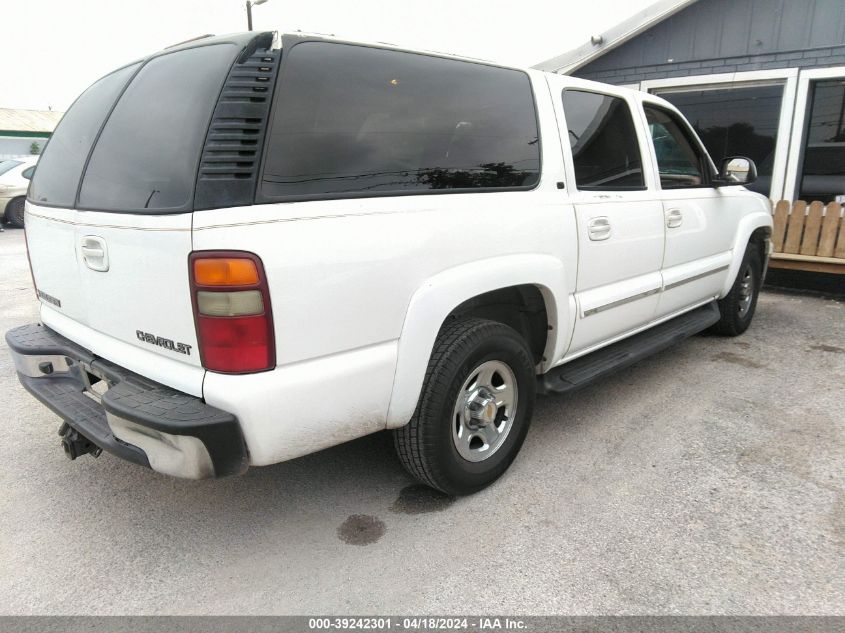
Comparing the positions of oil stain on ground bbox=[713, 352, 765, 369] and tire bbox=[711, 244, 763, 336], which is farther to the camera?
tire bbox=[711, 244, 763, 336]

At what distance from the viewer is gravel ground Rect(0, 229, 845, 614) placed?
7.29 ft

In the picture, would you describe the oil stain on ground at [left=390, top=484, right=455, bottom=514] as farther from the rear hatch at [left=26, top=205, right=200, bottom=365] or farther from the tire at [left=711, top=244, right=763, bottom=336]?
the tire at [left=711, top=244, right=763, bottom=336]

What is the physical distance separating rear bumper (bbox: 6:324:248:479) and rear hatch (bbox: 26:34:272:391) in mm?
125

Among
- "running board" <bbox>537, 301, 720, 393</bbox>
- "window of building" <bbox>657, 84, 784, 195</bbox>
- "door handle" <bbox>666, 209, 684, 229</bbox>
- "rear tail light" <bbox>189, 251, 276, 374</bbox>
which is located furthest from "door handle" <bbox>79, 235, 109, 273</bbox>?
"window of building" <bbox>657, 84, 784, 195</bbox>

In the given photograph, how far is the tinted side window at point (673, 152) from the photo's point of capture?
3.94m

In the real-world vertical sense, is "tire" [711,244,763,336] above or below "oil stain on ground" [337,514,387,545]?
above

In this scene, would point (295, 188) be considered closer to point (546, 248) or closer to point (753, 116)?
point (546, 248)

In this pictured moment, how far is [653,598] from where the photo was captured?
7.21ft

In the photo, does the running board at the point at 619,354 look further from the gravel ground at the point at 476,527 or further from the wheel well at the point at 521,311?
the gravel ground at the point at 476,527

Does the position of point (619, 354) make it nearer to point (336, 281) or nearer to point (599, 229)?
point (599, 229)

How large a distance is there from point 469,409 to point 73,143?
7.22 feet

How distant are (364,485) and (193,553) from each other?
828 millimetres

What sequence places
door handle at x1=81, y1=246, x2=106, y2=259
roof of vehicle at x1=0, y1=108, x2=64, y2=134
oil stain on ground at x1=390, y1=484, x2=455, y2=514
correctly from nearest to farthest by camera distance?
door handle at x1=81, y1=246, x2=106, y2=259 → oil stain on ground at x1=390, y1=484, x2=455, y2=514 → roof of vehicle at x1=0, y1=108, x2=64, y2=134

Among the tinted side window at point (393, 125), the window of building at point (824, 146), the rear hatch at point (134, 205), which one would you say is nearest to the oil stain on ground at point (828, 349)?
the tinted side window at point (393, 125)
